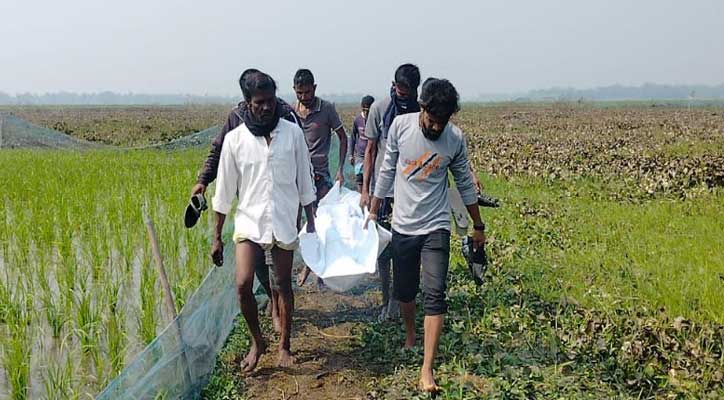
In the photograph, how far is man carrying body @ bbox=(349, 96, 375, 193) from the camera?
16.6 feet

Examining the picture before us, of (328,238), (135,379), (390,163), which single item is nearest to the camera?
(135,379)

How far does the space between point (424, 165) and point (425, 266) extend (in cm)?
51

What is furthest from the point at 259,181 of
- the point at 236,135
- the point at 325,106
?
the point at 325,106

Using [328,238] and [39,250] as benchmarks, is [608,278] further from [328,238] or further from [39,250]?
[39,250]

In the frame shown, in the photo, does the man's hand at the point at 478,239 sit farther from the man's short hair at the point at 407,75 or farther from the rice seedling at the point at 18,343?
the rice seedling at the point at 18,343

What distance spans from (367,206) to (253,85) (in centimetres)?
121

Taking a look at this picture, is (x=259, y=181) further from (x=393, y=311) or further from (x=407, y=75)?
(x=393, y=311)

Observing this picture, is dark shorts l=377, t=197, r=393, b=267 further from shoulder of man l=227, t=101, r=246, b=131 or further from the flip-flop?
the flip-flop

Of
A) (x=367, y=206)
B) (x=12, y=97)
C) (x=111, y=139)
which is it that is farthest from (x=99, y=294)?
(x=12, y=97)

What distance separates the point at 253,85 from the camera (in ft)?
10.5

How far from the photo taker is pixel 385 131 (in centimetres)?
410

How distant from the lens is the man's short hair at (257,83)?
3213 mm

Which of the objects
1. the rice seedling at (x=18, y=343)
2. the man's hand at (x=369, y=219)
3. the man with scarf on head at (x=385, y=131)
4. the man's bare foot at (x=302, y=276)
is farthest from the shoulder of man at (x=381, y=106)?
the rice seedling at (x=18, y=343)

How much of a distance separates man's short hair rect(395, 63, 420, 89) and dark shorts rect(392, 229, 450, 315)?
0.95 m
